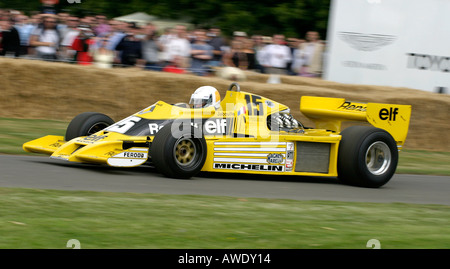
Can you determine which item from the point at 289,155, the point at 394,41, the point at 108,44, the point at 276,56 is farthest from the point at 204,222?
the point at 394,41

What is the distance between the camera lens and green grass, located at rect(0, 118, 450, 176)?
433 inches

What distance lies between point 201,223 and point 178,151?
259 cm

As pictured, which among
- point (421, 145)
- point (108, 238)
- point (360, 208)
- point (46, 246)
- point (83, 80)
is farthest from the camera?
point (421, 145)

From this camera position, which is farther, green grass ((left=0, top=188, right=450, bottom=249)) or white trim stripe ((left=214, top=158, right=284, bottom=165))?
white trim stripe ((left=214, top=158, right=284, bottom=165))

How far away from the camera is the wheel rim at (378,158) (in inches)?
378

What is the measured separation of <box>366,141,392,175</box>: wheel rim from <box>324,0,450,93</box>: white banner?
18.8 feet

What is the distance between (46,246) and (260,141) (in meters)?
4.58

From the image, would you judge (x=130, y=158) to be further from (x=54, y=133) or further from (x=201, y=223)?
(x=54, y=133)

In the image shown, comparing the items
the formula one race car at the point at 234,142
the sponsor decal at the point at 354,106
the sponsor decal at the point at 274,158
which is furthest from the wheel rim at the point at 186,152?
the sponsor decal at the point at 354,106

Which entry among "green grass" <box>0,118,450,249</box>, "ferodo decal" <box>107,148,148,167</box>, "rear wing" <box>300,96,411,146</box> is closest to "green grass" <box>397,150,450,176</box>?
"rear wing" <box>300,96,411,146</box>

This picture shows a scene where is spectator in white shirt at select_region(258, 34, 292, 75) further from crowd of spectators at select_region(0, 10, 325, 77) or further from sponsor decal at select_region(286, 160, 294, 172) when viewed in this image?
sponsor decal at select_region(286, 160, 294, 172)
